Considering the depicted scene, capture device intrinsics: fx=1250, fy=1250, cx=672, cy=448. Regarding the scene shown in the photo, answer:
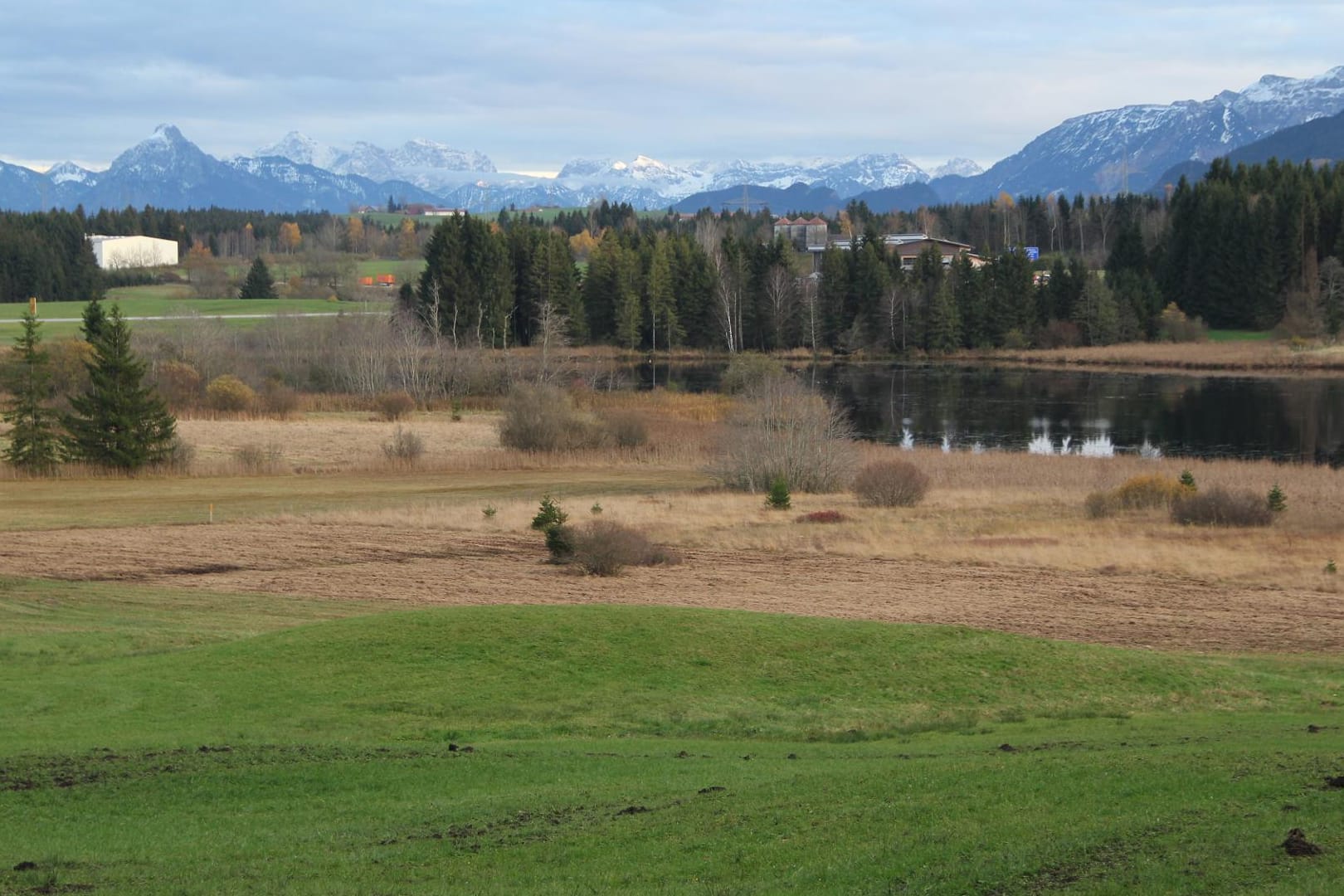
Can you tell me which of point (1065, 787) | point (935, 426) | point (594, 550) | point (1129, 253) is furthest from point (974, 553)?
point (1129, 253)

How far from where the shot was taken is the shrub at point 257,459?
48.2 meters

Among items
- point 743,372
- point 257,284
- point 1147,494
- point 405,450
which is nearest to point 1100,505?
point 1147,494

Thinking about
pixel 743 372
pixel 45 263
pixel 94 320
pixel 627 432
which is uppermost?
pixel 45 263

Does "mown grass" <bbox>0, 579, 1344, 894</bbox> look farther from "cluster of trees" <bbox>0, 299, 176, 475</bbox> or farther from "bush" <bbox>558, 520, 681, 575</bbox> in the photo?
"cluster of trees" <bbox>0, 299, 176, 475</bbox>

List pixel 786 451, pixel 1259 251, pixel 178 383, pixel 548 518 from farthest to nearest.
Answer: pixel 1259 251 < pixel 178 383 < pixel 786 451 < pixel 548 518

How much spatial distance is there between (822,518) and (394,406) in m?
42.8

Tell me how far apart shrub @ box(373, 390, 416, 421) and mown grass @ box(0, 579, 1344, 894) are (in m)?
51.1

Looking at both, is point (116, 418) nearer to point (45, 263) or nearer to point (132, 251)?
point (45, 263)

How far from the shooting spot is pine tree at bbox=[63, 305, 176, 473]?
153 ft

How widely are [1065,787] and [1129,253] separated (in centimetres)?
12572

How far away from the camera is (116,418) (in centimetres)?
4669

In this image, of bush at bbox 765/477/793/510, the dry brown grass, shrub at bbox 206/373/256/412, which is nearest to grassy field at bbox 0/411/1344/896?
bush at bbox 765/477/793/510

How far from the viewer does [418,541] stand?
31.4 m

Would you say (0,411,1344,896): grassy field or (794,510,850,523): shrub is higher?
(0,411,1344,896): grassy field
